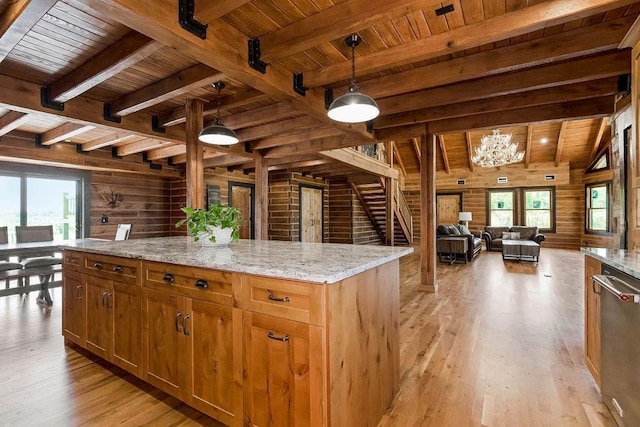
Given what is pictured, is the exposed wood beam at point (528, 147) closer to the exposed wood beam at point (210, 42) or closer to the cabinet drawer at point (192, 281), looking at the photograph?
the exposed wood beam at point (210, 42)

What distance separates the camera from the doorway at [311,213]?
9.02 metres

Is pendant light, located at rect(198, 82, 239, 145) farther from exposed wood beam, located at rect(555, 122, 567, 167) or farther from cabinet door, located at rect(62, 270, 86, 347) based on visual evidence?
exposed wood beam, located at rect(555, 122, 567, 167)

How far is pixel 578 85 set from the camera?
3.46 m

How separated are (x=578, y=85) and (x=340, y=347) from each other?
399 cm

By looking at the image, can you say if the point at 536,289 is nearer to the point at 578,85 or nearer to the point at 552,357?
the point at 552,357

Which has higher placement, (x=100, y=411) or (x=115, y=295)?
(x=115, y=295)

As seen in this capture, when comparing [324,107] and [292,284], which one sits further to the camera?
[324,107]

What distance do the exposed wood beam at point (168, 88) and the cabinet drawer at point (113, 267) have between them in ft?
5.58

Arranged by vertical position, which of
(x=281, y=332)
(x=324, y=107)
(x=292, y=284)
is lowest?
(x=281, y=332)

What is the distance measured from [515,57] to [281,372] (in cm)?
309

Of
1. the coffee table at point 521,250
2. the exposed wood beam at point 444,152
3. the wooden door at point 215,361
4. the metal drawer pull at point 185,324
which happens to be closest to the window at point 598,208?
the coffee table at point 521,250

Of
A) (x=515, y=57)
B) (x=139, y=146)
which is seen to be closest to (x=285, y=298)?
(x=515, y=57)

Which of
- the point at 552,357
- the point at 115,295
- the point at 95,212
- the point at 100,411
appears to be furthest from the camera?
the point at 95,212

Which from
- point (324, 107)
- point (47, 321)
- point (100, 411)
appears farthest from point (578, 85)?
point (47, 321)
